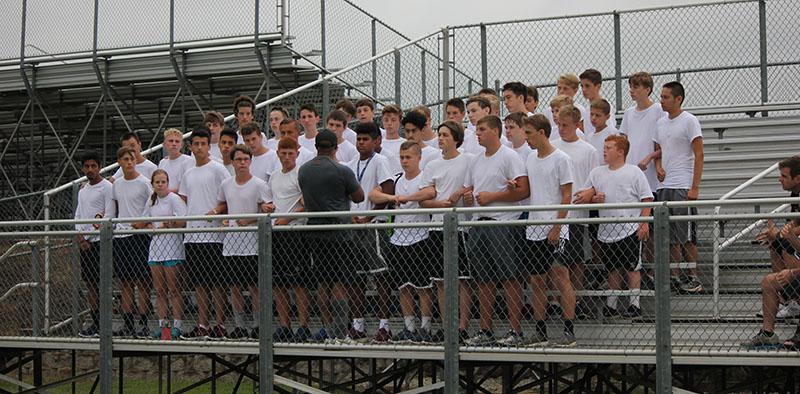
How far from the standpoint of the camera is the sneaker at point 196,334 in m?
12.1

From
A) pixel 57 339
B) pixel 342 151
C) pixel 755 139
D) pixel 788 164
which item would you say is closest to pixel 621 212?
pixel 788 164

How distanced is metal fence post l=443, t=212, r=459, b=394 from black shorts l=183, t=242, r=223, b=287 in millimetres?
2313

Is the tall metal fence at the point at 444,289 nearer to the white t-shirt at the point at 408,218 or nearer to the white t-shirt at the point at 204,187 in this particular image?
the white t-shirt at the point at 408,218

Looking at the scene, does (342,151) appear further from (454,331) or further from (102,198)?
(454,331)

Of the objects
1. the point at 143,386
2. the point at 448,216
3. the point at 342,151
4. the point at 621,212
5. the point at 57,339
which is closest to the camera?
the point at 448,216

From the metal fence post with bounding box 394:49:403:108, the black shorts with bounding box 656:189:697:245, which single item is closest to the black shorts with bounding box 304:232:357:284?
the black shorts with bounding box 656:189:697:245

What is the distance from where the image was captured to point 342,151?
45.1 ft

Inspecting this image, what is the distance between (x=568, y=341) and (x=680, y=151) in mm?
Answer: 2813

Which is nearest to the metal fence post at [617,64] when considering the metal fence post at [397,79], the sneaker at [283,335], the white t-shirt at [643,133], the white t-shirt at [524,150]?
the metal fence post at [397,79]

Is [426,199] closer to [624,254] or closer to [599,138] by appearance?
[624,254]

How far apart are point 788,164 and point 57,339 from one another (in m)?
6.44

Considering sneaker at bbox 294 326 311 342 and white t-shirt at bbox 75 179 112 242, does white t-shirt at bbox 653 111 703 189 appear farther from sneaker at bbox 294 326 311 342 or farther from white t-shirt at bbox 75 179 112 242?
white t-shirt at bbox 75 179 112 242

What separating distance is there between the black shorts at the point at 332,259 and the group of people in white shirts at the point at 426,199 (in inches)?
1.5

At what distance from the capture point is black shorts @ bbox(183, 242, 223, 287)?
→ 39.8 ft
